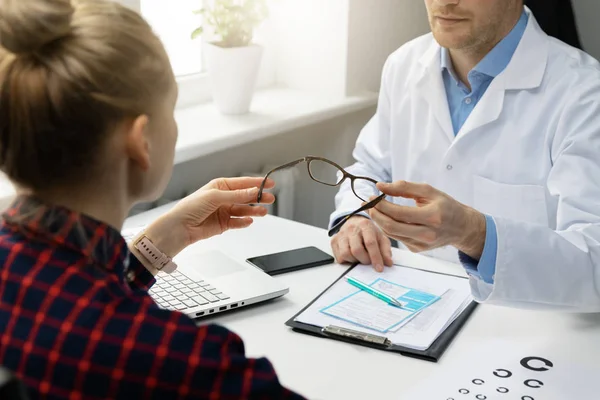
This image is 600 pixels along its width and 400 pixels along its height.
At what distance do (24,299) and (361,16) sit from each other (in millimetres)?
1731

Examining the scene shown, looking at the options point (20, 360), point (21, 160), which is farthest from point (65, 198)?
point (20, 360)

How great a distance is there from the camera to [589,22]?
239 centimetres

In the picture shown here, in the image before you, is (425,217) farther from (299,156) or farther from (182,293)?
(299,156)

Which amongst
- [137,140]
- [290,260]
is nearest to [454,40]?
[290,260]

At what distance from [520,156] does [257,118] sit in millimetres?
742

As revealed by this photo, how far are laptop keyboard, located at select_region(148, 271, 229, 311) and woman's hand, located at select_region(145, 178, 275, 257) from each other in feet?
0.25

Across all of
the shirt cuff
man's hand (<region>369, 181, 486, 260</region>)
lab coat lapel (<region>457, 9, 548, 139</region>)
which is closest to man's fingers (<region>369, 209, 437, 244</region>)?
man's hand (<region>369, 181, 486, 260</region>)

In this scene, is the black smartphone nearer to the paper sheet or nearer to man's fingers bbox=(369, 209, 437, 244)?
the paper sheet

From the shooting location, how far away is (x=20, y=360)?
749 millimetres

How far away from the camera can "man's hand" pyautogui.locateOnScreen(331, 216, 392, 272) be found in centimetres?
149

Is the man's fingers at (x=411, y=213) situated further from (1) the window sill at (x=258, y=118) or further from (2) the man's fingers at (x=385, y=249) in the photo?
(1) the window sill at (x=258, y=118)

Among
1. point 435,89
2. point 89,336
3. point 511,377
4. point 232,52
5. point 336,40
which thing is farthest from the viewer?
point 336,40

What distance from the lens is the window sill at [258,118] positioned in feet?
6.15

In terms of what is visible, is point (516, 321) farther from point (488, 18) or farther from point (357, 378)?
point (488, 18)
